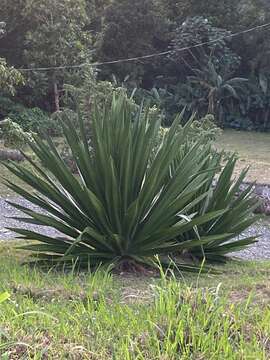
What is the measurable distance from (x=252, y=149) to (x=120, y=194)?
2161 cm

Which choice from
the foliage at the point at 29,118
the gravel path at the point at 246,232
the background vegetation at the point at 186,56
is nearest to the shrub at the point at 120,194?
the gravel path at the point at 246,232

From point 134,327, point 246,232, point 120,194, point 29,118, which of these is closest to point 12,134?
point 246,232

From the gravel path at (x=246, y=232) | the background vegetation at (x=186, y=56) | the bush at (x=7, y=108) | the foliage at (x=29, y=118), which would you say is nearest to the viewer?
the gravel path at (x=246, y=232)

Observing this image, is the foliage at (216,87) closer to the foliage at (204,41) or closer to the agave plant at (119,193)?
the foliage at (204,41)

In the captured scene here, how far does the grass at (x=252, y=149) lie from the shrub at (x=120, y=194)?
34.1 ft

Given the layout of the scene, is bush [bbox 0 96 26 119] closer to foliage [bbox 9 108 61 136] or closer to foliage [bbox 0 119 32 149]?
foliage [bbox 9 108 61 136]

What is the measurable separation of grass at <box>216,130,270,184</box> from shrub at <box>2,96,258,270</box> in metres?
10.4

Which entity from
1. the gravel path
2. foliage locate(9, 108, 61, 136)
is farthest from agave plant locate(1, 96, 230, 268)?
foliage locate(9, 108, 61, 136)

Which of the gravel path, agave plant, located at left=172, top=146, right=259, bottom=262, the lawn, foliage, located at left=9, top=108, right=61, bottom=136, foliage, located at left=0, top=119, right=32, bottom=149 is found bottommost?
foliage, located at left=9, top=108, right=61, bottom=136

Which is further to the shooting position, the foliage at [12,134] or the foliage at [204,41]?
the foliage at [204,41]

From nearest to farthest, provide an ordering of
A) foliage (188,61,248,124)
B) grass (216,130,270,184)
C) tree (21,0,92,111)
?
grass (216,130,270,184) → tree (21,0,92,111) → foliage (188,61,248,124)

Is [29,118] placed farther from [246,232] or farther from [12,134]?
[246,232]

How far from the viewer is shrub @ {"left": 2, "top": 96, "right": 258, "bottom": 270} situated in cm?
548

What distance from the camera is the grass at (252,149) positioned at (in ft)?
58.9
